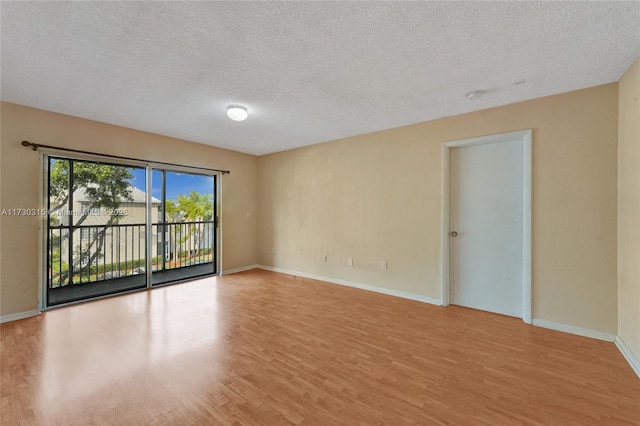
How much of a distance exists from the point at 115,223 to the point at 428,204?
191 inches

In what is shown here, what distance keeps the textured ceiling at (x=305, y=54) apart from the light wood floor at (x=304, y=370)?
2499 millimetres

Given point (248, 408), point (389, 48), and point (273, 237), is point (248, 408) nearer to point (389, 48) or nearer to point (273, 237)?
point (389, 48)

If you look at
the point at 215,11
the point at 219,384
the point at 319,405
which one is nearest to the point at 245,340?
the point at 219,384

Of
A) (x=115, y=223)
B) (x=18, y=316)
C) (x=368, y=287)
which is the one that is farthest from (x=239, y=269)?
(x=18, y=316)

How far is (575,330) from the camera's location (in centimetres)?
262

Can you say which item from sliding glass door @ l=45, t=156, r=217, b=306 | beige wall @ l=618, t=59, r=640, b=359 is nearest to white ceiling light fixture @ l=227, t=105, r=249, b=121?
sliding glass door @ l=45, t=156, r=217, b=306

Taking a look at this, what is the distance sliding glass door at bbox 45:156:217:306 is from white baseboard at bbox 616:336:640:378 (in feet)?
18.2

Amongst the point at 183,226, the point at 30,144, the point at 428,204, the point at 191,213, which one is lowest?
the point at 183,226

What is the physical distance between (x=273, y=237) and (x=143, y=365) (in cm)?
356

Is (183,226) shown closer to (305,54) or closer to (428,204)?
(305,54)

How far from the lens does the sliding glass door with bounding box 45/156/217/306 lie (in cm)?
352

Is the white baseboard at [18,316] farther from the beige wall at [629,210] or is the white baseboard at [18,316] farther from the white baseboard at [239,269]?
the beige wall at [629,210]

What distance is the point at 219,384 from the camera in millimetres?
1843

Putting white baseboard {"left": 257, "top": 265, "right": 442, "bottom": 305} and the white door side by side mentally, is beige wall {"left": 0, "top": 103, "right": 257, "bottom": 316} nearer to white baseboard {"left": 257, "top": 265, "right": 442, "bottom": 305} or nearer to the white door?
white baseboard {"left": 257, "top": 265, "right": 442, "bottom": 305}
